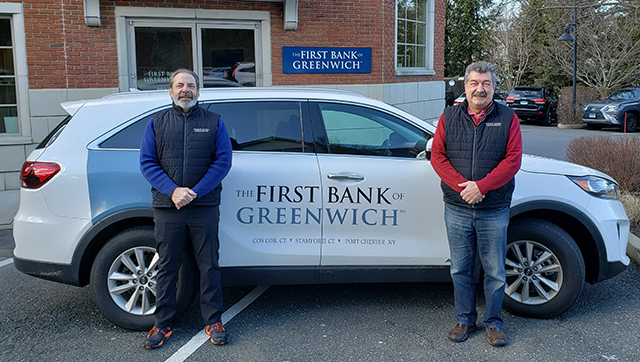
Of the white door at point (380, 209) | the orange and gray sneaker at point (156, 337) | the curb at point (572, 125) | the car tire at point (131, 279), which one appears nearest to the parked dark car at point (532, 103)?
the curb at point (572, 125)

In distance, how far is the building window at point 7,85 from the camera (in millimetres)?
9625

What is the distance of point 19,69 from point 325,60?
A: 206 inches

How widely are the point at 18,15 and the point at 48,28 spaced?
0.46m

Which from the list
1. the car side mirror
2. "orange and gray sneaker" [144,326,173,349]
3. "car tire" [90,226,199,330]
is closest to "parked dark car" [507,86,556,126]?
the car side mirror

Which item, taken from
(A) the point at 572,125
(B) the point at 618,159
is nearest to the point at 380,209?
(B) the point at 618,159

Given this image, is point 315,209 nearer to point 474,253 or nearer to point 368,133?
point 368,133

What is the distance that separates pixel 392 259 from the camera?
427 centimetres

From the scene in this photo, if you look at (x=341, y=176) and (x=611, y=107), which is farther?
(x=611, y=107)

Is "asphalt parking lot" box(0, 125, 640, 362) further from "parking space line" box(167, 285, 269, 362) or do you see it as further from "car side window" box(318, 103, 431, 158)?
"car side window" box(318, 103, 431, 158)

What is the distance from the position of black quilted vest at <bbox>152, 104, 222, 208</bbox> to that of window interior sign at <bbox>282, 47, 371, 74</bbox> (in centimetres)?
732

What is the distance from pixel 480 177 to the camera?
3.76m

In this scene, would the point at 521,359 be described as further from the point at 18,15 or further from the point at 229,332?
the point at 18,15

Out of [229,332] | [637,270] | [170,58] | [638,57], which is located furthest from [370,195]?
[638,57]

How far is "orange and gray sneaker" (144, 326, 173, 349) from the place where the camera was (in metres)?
3.89
